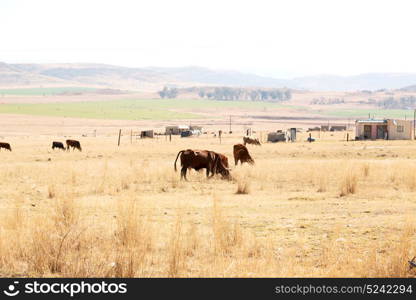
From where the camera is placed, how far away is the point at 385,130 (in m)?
61.6

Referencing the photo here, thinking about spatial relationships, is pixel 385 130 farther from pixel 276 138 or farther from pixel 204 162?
pixel 204 162

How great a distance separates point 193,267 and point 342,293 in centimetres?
239

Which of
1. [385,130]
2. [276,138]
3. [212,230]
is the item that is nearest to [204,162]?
[212,230]

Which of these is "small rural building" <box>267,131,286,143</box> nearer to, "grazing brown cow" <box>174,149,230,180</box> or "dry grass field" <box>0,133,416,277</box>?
"grazing brown cow" <box>174,149,230,180</box>

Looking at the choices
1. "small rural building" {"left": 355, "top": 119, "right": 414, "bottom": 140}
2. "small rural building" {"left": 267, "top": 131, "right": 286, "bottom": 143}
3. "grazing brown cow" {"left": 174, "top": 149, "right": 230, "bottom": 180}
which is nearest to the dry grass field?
"grazing brown cow" {"left": 174, "top": 149, "right": 230, "bottom": 180}

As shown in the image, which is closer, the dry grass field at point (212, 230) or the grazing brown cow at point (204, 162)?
the dry grass field at point (212, 230)

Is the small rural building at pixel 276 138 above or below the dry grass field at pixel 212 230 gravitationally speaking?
below

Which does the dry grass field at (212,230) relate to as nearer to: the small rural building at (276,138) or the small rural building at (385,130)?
the small rural building at (385,130)

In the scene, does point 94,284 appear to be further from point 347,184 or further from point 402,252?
point 347,184

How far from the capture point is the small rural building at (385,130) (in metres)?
60.9

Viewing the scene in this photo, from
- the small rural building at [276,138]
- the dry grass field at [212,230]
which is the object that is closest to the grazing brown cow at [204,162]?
the dry grass field at [212,230]

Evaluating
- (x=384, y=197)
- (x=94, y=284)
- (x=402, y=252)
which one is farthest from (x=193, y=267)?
(x=384, y=197)

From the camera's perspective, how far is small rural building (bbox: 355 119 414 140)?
60.9 meters

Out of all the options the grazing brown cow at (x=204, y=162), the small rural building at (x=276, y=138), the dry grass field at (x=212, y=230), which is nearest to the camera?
the dry grass field at (x=212, y=230)
